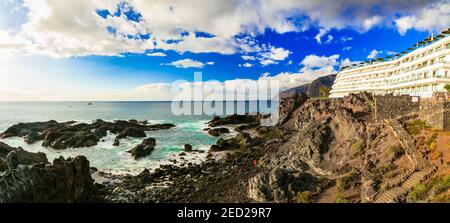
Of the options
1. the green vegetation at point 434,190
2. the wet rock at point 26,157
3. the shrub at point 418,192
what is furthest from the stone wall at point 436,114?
the wet rock at point 26,157

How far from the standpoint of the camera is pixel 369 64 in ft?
223

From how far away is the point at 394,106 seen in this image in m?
37.7

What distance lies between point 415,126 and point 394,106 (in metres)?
6.41

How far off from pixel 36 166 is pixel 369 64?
7057 centimetres

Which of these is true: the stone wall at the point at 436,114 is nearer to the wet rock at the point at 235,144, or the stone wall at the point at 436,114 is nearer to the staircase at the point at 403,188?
the staircase at the point at 403,188

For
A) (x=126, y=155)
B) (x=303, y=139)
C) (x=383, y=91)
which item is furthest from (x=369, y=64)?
(x=126, y=155)

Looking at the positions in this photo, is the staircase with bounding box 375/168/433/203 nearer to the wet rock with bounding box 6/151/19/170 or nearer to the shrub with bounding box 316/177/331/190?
the shrub with bounding box 316/177/331/190

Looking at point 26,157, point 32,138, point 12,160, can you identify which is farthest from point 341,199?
point 32,138

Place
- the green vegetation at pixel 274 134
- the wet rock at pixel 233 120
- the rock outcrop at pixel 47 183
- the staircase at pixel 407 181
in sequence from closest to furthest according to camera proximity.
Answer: the staircase at pixel 407 181, the rock outcrop at pixel 47 183, the green vegetation at pixel 274 134, the wet rock at pixel 233 120

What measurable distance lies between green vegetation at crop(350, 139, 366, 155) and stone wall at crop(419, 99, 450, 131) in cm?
743

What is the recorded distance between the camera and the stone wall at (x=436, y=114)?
29453 millimetres

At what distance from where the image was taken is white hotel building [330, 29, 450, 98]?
1476 inches

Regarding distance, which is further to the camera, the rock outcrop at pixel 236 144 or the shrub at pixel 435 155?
the rock outcrop at pixel 236 144

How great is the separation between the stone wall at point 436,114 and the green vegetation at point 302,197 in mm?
16288
